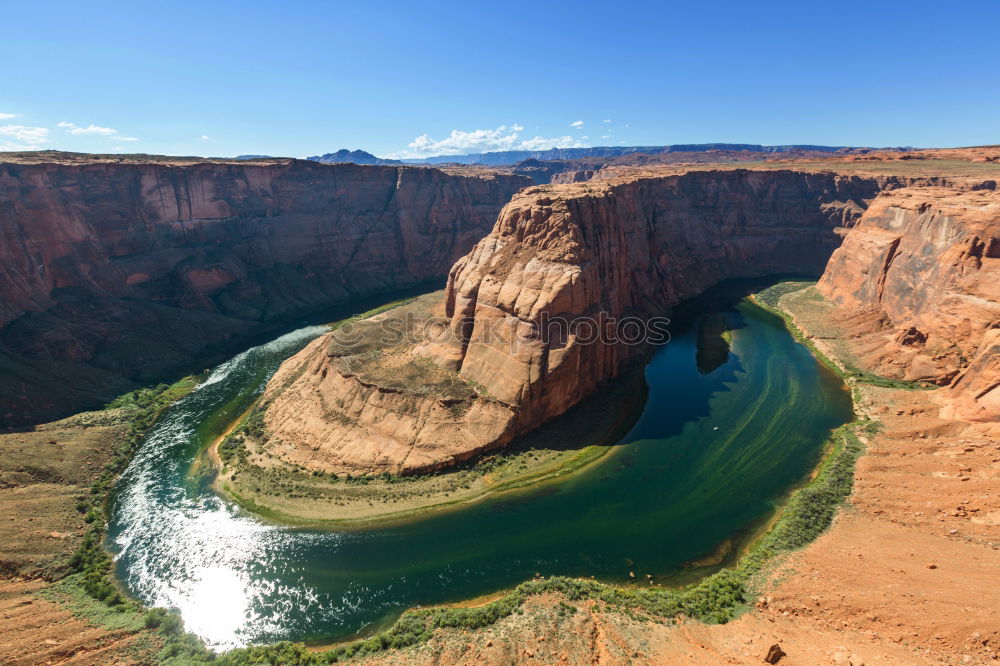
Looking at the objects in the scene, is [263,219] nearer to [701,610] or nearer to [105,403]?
[105,403]

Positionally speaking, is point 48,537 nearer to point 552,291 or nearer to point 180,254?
point 552,291

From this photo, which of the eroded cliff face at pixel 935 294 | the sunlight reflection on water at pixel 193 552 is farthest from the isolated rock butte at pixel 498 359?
the eroded cliff face at pixel 935 294

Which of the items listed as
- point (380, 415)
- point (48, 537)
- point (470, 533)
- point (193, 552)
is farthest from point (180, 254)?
point (470, 533)

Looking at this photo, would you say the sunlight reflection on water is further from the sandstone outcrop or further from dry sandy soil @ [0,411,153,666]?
the sandstone outcrop

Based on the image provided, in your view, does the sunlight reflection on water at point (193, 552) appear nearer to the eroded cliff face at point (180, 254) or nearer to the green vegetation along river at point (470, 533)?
the green vegetation along river at point (470, 533)

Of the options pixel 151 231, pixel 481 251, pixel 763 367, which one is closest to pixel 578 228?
pixel 481 251

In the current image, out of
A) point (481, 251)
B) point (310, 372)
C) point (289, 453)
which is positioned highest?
point (481, 251)
